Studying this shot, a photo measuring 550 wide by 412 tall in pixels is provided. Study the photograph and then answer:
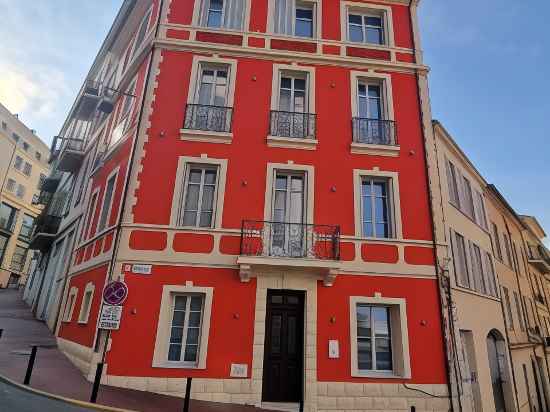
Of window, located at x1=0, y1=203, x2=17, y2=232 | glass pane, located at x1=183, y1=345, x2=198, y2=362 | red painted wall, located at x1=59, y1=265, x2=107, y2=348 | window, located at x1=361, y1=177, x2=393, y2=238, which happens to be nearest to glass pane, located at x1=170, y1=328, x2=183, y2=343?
glass pane, located at x1=183, y1=345, x2=198, y2=362

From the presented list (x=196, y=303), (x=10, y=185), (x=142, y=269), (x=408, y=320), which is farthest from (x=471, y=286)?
(x=10, y=185)

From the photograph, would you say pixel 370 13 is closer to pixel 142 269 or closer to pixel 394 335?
pixel 394 335

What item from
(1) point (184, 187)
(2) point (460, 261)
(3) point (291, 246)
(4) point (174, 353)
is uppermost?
(1) point (184, 187)

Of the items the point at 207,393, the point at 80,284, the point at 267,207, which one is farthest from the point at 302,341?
the point at 80,284

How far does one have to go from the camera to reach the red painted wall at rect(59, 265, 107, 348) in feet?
32.1

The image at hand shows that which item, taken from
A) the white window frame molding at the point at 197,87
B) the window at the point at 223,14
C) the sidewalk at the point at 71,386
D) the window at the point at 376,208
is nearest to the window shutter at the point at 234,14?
the window at the point at 223,14

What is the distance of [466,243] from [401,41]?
786 cm

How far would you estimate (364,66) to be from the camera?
11.9 meters

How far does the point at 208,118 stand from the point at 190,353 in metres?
6.58

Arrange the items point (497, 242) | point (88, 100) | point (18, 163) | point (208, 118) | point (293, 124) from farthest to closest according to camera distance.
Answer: point (18, 163)
point (497, 242)
point (88, 100)
point (293, 124)
point (208, 118)

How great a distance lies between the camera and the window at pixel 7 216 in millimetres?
40188

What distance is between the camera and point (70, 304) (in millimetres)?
12766

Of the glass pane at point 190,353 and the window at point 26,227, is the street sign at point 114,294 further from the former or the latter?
the window at point 26,227

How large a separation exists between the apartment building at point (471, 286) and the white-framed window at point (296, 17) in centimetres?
566
